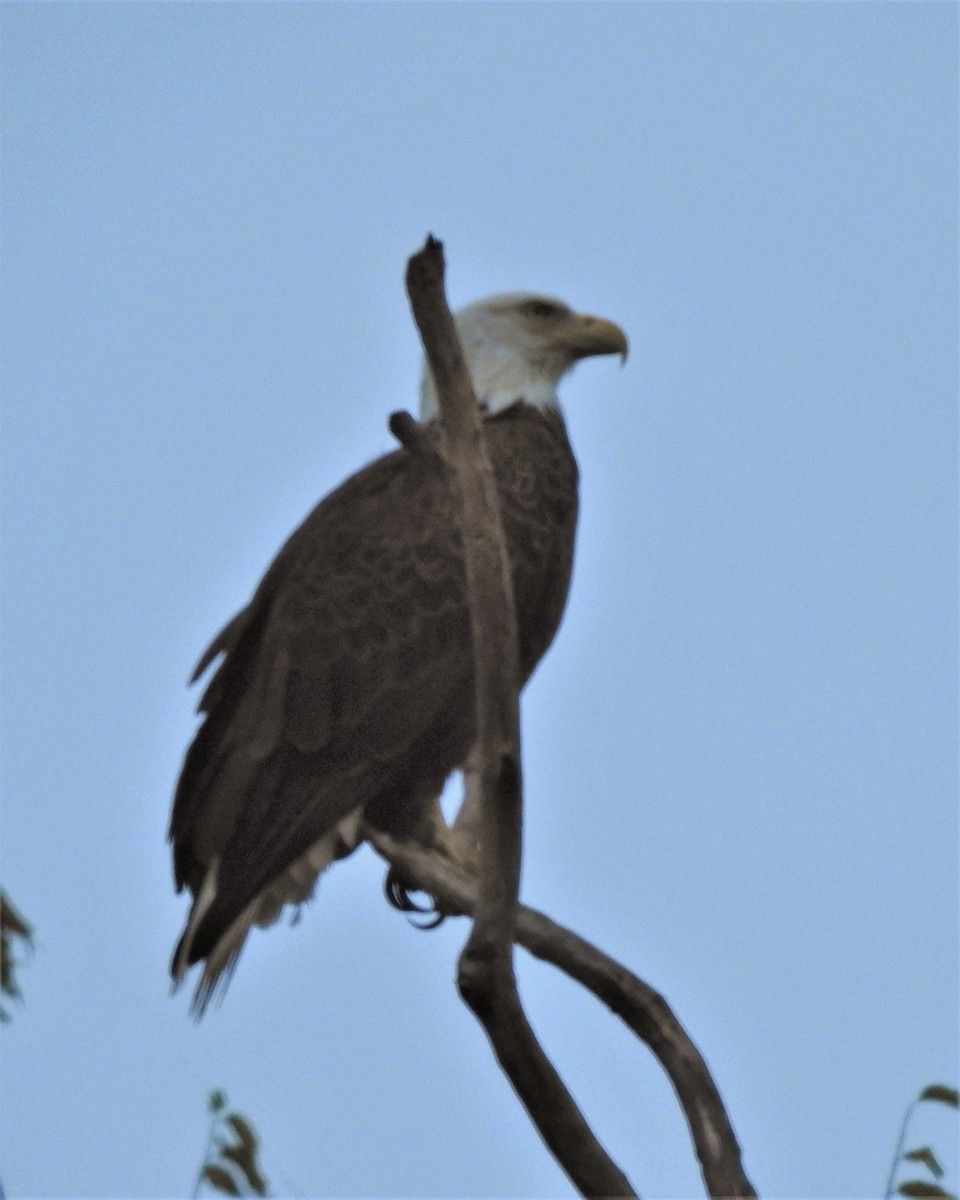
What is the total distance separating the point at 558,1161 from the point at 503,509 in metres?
2.82

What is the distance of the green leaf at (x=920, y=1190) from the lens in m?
4.05

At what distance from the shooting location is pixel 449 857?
641 centimetres

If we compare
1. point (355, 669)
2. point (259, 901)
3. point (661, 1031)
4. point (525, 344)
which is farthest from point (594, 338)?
point (661, 1031)

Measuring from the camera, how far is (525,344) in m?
7.75

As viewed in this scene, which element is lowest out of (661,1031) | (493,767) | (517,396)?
(661,1031)

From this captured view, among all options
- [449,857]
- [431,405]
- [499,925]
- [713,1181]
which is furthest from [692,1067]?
[431,405]

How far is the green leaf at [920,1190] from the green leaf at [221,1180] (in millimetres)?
1370

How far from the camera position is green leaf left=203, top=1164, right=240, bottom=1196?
4.11 meters

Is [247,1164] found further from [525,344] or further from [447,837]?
[525,344]

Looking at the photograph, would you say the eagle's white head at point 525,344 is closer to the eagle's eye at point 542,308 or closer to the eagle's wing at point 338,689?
the eagle's eye at point 542,308

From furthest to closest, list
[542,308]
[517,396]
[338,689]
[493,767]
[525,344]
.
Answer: [542,308], [525,344], [517,396], [338,689], [493,767]

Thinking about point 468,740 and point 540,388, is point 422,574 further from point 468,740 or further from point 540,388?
point 540,388

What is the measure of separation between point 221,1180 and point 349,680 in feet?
8.32

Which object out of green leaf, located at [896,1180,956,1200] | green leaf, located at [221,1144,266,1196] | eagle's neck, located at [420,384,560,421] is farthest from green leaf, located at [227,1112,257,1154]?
eagle's neck, located at [420,384,560,421]
